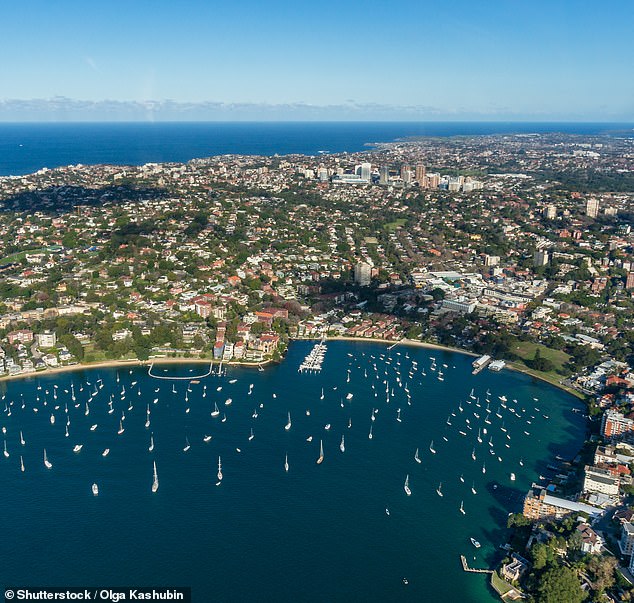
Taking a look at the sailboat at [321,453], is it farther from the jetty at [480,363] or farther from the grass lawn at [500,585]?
the jetty at [480,363]

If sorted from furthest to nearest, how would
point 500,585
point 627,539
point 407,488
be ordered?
point 407,488, point 627,539, point 500,585

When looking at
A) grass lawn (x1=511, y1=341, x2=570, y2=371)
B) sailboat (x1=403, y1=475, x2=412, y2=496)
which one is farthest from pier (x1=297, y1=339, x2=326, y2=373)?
sailboat (x1=403, y1=475, x2=412, y2=496)

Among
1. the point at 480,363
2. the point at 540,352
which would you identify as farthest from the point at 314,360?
the point at 540,352

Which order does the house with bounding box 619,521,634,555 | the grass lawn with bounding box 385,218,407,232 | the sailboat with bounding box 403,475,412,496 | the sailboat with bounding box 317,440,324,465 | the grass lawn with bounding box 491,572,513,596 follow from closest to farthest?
the grass lawn with bounding box 491,572,513,596, the house with bounding box 619,521,634,555, the sailboat with bounding box 403,475,412,496, the sailboat with bounding box 317,440,324,465, the grass lawn with bounding box 385,218,407,232

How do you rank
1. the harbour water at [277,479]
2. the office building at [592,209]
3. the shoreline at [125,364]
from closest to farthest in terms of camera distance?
the harbour water at [277,479], the shoreline at [125,364], the office building at [592,209]

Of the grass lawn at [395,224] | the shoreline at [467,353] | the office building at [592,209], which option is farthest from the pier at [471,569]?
the office building at [592,209]

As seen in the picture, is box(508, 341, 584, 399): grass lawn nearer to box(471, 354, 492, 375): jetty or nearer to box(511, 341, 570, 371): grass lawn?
box(511, 341, 570, 371): grass lawn

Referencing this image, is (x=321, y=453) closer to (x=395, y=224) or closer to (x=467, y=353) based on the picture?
(x=467, y=353)

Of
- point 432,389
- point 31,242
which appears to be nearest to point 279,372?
point 432,389

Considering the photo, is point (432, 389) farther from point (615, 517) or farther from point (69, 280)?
point (69, 280)
